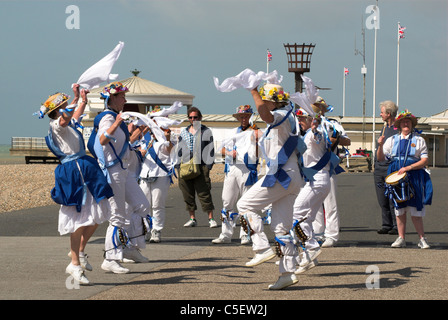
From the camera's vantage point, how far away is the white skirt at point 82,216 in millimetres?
8227

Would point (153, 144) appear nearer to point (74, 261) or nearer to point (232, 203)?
point (232, 203)

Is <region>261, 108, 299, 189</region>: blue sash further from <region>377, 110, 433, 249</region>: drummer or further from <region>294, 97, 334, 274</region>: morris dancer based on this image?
<region>377, 110, 433, 249</region>: drummer

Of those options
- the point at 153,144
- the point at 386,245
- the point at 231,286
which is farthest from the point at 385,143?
the point at 231,286

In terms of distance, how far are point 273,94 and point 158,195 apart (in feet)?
15.6

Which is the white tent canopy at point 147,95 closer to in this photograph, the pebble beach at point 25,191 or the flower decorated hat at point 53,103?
the pebble beach at point 25,191

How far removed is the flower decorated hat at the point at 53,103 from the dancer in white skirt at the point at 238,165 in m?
3.93

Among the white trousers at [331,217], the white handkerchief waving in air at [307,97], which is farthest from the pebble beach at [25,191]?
the white handkerchief waving in air at [307,97]

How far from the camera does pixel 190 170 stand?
14.2 m

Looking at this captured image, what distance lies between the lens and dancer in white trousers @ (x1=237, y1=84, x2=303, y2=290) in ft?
25.8

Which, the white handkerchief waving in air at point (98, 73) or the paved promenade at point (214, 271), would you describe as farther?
the white handkerchief waving in air at point (98, 73)

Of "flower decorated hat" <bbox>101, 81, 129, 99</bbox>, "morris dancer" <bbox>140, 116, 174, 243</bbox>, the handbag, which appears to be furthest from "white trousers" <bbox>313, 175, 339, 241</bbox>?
"flower decorated hat" <bbox>101, 81, 129, 99</bbox>

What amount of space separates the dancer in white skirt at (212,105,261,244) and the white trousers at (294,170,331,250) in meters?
2.26

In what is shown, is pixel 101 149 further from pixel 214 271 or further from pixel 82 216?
pixel 214 271

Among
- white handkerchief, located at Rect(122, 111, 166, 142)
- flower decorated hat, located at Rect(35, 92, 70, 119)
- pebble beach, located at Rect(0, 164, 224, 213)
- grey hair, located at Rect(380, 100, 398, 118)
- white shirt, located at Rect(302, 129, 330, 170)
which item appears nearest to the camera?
flower decorated hat, located at Rect(35, 92, 70, 119)
